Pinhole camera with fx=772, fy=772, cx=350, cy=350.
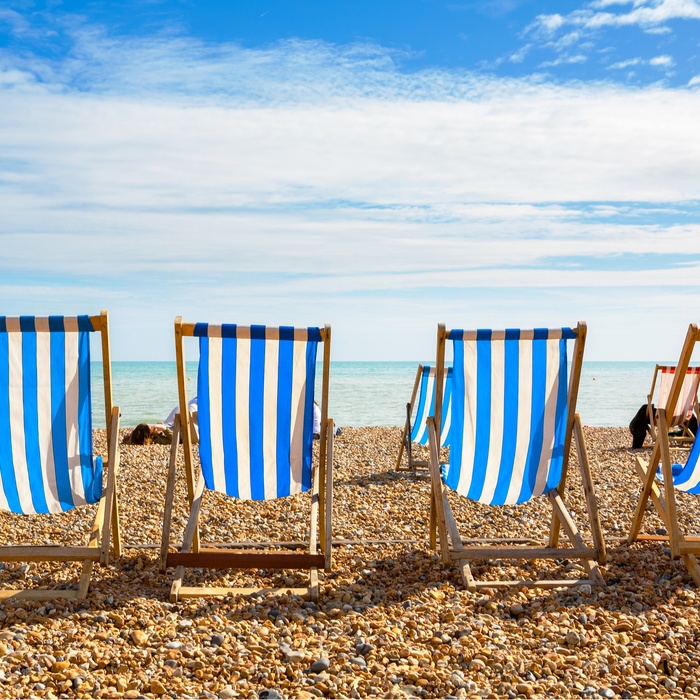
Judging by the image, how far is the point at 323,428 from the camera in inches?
156

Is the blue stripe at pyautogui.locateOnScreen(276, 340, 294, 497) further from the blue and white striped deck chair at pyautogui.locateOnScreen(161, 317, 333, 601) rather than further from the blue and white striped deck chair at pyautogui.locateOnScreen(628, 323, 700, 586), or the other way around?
the blue and white striped deck chair at pyautogui.locateOnScreen(628, 323, 700, 586)

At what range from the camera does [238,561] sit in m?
3.66

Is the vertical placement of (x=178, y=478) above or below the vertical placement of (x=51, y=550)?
below

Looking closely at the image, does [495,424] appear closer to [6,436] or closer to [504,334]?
[504,334]

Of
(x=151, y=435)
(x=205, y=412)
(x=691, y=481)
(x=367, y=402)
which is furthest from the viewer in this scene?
(x=367, y=402)

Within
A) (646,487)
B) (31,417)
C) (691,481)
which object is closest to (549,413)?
(646,487)

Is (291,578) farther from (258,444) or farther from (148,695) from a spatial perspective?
(148,695)

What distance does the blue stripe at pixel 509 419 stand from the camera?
157 inches

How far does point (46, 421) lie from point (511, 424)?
2.36m

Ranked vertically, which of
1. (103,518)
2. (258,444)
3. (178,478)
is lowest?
(178,478)

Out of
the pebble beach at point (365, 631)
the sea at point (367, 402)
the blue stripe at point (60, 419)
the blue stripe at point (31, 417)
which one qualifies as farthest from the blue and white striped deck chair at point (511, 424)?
the sea at point (367, 402)

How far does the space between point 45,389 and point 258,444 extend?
1082mm

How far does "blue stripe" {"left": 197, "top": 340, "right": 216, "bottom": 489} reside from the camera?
3828 mm

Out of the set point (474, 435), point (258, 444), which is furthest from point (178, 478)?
point (474, 435)
